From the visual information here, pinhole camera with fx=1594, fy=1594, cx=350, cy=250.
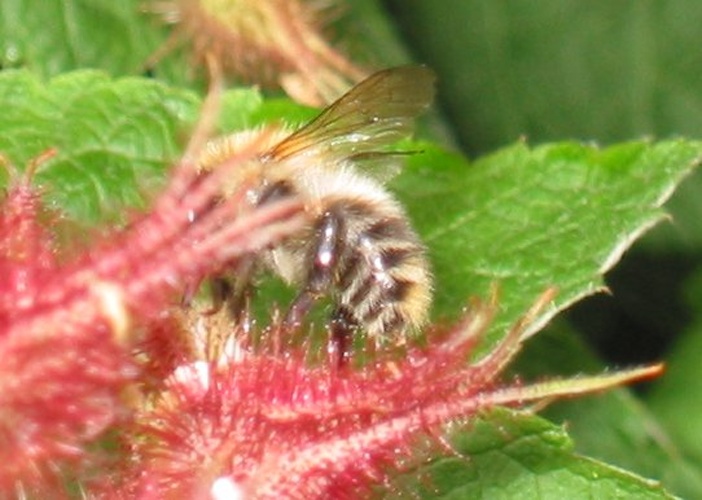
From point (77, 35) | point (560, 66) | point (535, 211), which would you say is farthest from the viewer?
point (560, 66)

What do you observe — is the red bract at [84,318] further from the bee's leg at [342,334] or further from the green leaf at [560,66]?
the green leaf at [560,66]

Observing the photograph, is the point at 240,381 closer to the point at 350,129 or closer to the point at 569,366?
the point at 350,129

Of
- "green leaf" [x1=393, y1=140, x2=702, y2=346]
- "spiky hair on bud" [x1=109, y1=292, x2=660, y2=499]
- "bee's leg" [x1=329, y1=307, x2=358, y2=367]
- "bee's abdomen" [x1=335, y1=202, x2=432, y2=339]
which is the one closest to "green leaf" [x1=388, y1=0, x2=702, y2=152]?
"green leaf" [x1=393, y1=140, x2=702, y2=346]

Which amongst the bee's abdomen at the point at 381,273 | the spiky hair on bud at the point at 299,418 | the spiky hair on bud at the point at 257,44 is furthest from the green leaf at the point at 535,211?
the spiky hair on bud at the point at 299,418

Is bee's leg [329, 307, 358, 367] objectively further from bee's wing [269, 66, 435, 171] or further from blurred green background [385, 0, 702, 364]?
blurred green background [385, 0, 702, 364]

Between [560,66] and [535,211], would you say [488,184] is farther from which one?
[560,66]

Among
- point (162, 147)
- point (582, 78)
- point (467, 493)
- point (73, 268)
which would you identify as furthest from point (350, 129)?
point (582, 78)

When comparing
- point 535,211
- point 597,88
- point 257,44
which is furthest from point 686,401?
point 257,44
